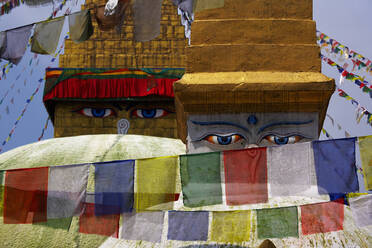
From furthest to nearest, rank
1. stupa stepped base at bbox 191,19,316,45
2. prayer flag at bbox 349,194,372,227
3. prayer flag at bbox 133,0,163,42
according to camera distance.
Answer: stupa stepped base at bbox 191,19,316,45 < prayer flag at bbox 133,0,163,42 < prayer flag at bbox 349,194,372,227

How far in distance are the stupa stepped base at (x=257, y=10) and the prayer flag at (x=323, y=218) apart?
2.71 metres

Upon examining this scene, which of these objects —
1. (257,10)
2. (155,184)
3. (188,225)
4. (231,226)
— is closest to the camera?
(231,226)

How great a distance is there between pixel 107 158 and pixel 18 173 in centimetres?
306

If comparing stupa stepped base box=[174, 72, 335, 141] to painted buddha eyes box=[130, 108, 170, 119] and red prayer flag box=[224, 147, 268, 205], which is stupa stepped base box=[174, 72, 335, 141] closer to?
red prayer flag box=[224, 147, 268, 205]

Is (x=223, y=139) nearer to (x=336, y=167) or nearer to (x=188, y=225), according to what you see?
(x=188, y=225)

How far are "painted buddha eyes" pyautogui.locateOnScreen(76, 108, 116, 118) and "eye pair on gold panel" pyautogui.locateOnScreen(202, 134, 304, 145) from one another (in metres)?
9.33

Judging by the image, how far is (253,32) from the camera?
6129 mm

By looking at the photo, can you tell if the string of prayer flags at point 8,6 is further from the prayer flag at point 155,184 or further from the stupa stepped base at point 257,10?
the prayer flag at point 155,184

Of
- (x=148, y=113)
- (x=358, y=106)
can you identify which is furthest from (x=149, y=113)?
(x=358, y=106)

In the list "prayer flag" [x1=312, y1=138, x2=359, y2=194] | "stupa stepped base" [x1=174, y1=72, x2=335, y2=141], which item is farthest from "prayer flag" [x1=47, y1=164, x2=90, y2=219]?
"prayer flag" [x1=312, y1=138, x2=359, y2=194]

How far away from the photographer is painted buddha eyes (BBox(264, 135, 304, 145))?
570cm

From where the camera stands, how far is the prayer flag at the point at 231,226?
4.77 metres

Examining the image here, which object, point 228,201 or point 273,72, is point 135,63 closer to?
point 273,72

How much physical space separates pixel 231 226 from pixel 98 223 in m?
1.42
